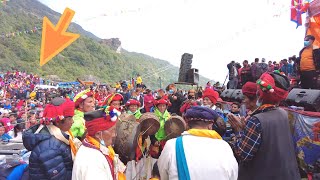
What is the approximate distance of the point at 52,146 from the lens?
9.12 ft

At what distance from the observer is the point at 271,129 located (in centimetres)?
279

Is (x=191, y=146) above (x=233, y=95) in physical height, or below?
below

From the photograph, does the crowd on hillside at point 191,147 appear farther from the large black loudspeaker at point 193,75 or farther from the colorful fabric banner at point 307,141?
the large black loudspeaker at point 193,75

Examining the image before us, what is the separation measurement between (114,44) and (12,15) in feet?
118

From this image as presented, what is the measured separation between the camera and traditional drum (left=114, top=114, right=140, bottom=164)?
14.1 ft

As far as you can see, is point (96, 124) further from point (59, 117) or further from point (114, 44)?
point (114, 44)

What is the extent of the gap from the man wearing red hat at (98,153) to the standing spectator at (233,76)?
8.62m

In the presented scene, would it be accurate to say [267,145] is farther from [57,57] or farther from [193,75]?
[57,57]

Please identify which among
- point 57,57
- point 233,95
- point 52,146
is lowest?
point 52,146

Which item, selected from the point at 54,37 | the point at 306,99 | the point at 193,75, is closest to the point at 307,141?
the point at 306,99

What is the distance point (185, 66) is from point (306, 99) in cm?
650

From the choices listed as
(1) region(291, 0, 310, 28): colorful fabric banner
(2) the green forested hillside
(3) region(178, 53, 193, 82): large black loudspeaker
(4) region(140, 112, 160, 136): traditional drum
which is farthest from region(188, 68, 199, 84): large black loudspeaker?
(2) the green forested hillside

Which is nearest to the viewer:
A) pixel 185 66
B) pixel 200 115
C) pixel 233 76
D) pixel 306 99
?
pixel 200 115

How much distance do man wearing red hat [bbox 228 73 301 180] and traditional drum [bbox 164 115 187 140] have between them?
219cm
